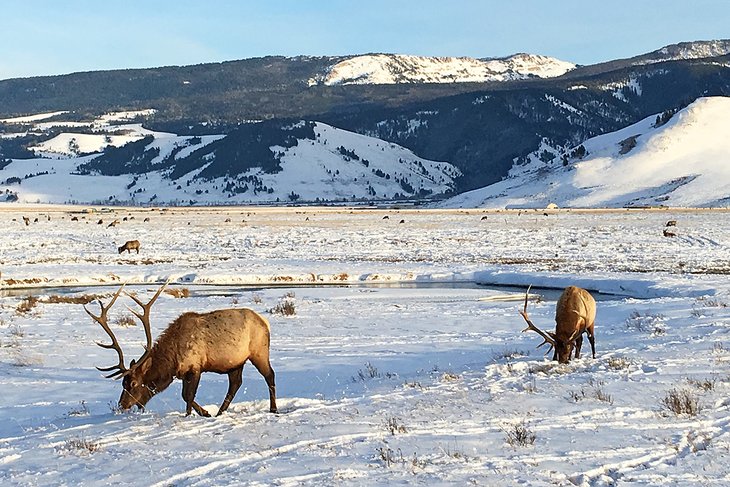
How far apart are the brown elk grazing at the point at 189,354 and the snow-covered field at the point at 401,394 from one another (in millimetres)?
317

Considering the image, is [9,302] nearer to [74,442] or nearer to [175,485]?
[74,442]

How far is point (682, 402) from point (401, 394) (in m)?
3.71

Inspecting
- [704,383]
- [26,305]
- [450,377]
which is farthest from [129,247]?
[704,383]

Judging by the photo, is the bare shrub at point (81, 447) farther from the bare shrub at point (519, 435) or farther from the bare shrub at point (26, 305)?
the bare shrub at point (26, 305)

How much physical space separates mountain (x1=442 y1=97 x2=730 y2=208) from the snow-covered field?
10026 centimetres

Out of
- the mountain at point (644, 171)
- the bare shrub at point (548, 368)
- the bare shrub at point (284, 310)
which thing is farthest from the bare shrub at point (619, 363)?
the mountain at point (644, 171)

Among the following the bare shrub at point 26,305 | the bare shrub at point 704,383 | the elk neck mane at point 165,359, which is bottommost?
the bare shrub at point 26,305

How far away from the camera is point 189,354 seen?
33.1 feet

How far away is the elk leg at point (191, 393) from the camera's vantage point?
395 inches

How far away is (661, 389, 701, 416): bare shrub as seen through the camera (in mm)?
9086

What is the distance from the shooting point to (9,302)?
25219 millimetres

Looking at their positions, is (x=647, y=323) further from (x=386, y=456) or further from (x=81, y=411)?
(x=81, y=411)

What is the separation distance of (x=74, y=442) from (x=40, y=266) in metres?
30.0

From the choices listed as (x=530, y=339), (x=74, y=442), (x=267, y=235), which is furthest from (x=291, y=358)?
(x=267, y=235)
